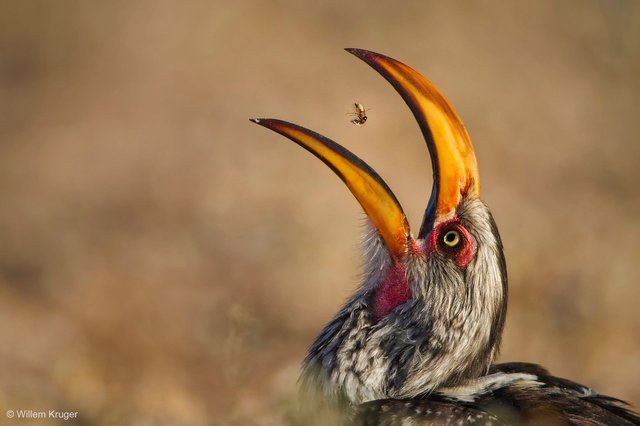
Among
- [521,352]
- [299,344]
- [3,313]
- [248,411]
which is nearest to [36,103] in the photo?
[3,313]

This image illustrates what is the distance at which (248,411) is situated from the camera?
572 cm

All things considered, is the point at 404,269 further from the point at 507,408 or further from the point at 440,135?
the point at 507,408

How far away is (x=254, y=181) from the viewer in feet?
Result: 26.6

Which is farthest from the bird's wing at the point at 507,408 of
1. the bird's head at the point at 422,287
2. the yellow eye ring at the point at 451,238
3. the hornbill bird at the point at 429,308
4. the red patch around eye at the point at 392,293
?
Answer: the yellow eye ring at the point at 451,238

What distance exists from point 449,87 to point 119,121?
9.59 ft

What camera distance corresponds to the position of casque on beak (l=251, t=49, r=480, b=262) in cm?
435

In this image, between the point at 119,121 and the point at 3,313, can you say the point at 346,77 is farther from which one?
the point at 3,313

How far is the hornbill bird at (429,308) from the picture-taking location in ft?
14.1

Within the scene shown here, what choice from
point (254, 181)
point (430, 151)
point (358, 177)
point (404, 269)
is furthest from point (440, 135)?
point (254, 181)

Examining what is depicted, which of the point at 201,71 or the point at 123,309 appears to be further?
the point at 201,71

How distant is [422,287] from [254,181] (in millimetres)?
3821

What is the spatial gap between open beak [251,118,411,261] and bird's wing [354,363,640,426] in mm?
791

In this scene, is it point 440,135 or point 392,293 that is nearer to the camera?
point 440,135

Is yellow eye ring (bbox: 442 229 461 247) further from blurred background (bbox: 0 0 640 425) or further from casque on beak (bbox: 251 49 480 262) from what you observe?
blurred background (bbox: 0 0 640 425)
